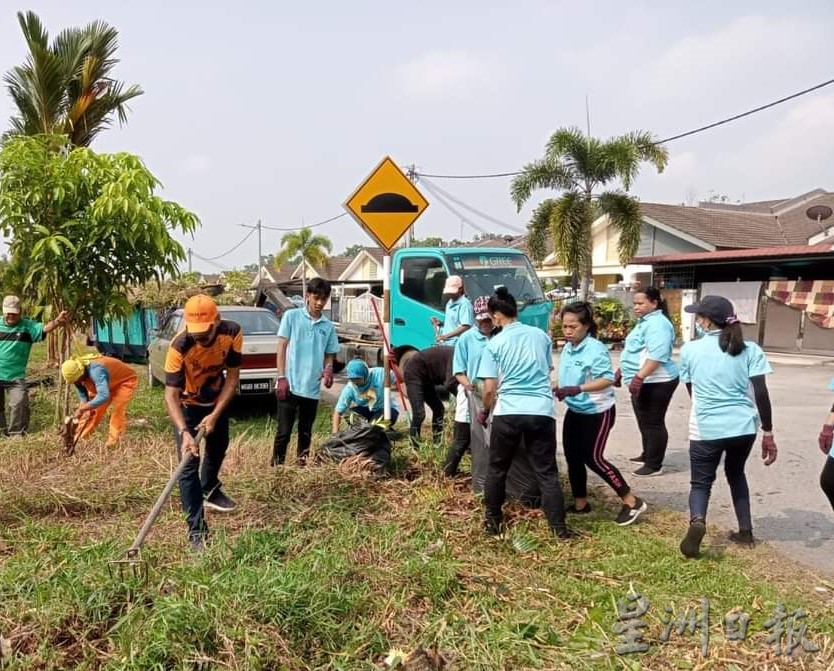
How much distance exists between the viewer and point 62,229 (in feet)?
20.0

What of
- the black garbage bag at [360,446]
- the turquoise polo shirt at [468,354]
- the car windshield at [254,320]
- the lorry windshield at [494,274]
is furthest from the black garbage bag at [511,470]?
the car windshield at [254,320]

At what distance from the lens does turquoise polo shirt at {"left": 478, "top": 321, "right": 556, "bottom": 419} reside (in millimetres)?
4191

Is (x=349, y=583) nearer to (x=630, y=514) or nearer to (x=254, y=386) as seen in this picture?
(x=630, y=514)

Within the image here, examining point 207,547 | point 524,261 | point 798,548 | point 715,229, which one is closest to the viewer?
point 207,547

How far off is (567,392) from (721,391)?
3.17ft

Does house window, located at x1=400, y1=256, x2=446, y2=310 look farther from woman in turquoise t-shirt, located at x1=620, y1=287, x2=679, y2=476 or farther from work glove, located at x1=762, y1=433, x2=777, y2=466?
work glove, located at x1=762, y1=433, x2=777, y2=466

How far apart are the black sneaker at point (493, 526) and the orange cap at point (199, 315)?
6.83 feet

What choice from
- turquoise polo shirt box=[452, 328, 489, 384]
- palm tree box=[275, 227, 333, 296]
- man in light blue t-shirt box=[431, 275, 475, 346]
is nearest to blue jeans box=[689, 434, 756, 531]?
turquoise polo shirt box=[452, 328, 489, 384]

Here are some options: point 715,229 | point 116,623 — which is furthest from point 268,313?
point 715,229

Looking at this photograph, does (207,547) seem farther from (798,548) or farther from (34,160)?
(34,160)

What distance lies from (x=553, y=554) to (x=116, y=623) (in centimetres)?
237

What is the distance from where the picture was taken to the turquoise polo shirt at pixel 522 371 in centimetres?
419

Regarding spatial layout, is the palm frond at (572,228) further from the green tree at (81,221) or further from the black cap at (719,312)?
the black cap at (719,312)

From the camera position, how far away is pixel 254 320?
10055 mm
